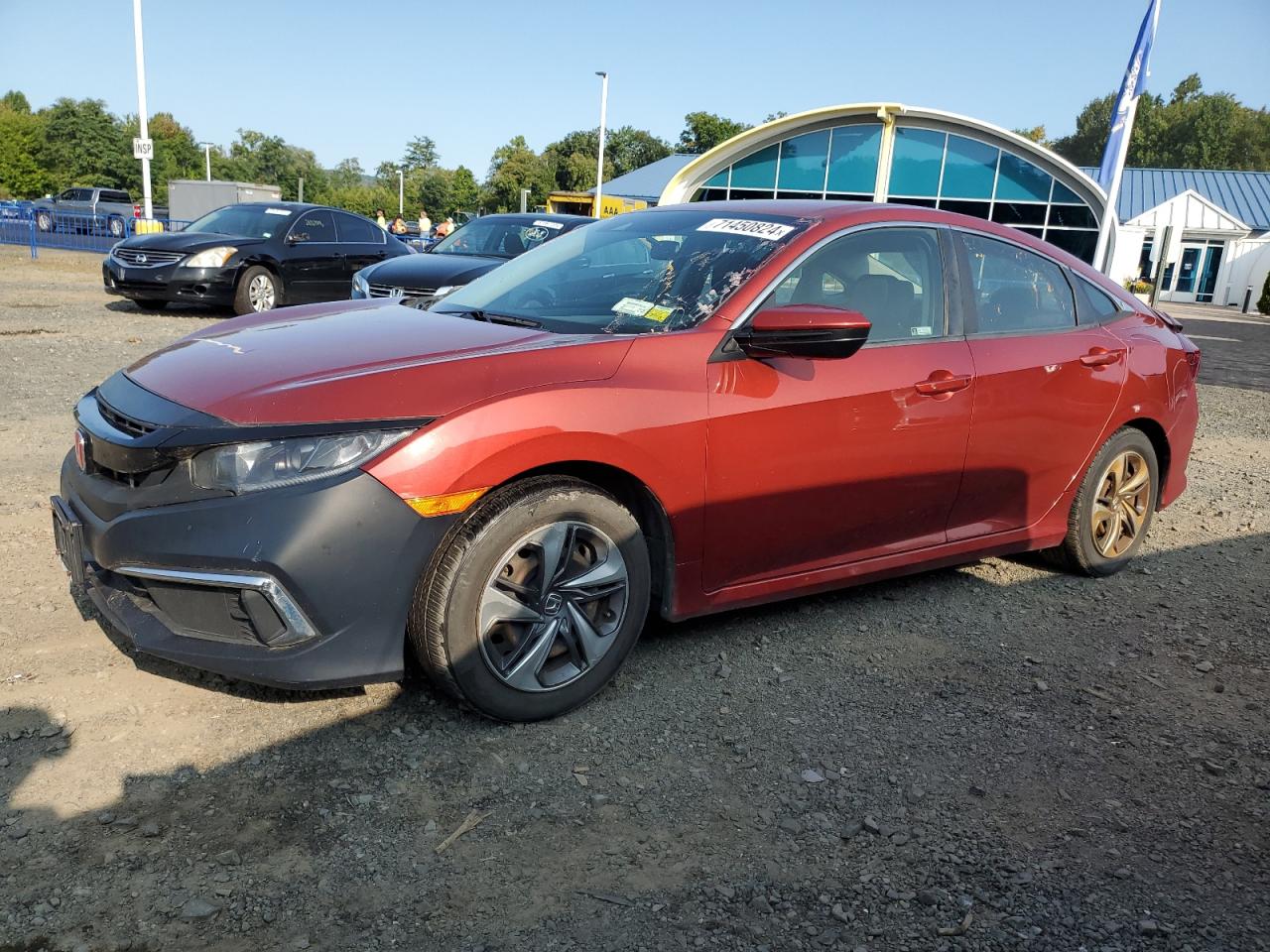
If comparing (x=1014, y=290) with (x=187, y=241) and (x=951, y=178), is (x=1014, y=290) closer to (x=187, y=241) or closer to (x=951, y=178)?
(x=187, y=241)

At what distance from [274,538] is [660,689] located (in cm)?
145

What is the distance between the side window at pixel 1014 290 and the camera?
4.23 metres

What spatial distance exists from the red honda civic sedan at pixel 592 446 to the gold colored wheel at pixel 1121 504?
0.15 meters

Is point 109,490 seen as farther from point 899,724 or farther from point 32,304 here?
point 32,304

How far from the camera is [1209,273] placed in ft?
138

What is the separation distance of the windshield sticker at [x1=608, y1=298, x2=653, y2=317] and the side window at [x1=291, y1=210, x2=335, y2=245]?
11.1 metres

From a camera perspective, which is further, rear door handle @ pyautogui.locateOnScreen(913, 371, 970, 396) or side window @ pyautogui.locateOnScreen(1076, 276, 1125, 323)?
side window @ pyautogui.locateOnScreen(1076, 276, 1125, 323)

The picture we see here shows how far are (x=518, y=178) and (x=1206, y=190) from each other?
46931 mm

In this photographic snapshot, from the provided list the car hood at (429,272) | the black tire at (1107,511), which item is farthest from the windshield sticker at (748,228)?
the car hood at (429,272)

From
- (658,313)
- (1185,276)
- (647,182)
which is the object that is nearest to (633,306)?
(658,313)

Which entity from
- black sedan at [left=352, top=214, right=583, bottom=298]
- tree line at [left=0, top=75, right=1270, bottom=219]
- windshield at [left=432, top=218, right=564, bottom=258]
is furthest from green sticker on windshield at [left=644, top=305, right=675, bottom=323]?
tree line at [left=0, top=75, right=1270, bottom=219]

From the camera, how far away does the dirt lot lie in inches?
91.7

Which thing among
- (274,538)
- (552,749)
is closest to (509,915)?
(552,749)

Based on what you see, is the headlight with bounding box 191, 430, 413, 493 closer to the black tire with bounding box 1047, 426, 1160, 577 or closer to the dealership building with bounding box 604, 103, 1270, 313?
the black tire with bounding box 1047, 426, 1160, 577
